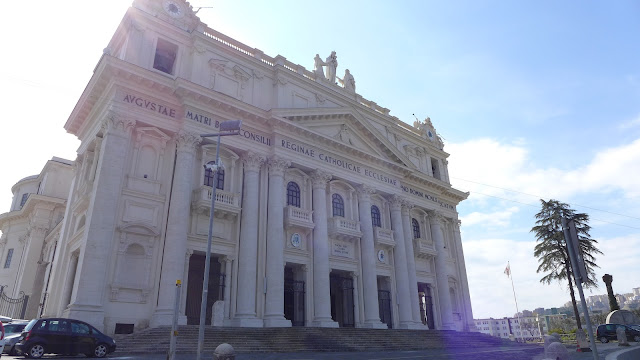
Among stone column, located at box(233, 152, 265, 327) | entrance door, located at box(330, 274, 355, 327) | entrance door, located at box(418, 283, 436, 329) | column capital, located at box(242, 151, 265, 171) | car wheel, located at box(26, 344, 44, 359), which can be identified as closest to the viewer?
car wheel, located at box(26, 344, 44, 359)

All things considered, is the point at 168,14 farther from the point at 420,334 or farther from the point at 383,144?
the point at 420,334

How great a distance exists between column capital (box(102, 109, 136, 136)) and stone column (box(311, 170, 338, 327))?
1133 centimetres

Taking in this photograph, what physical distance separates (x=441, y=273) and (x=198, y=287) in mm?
19849

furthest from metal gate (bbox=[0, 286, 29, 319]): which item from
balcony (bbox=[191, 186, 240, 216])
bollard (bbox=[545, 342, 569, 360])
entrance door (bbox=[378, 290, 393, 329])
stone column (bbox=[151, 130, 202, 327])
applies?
bollard (bbox=[545, 342, 569, 360])

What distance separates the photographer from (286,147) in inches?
1021

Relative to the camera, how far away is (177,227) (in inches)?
801

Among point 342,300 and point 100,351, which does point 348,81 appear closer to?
point 342,300

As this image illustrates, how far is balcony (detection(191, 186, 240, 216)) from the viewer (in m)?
21.5

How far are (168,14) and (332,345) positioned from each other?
20.4 meters

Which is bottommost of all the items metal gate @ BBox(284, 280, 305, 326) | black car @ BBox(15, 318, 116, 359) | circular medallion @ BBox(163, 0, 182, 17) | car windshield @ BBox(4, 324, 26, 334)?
black car @ BBox(15, 318, 116, 359)

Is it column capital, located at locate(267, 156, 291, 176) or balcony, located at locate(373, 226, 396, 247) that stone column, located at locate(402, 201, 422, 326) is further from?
column capital, located at locate(267, 156, 291, 176)

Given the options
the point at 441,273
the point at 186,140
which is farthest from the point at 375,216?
the point at 186,140

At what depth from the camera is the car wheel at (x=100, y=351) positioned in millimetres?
13938

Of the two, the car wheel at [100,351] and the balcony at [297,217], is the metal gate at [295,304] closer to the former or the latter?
the balcony at [297,217]
